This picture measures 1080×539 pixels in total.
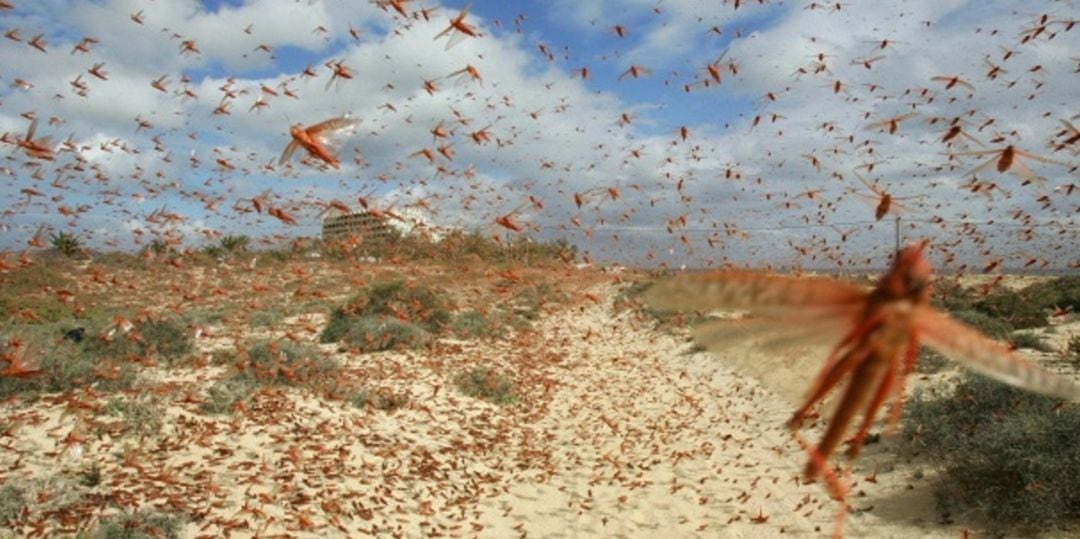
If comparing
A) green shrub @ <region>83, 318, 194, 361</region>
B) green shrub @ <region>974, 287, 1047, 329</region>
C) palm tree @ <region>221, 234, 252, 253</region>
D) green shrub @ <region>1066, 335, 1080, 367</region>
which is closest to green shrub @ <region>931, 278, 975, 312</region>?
green shrub @ <region>974, 287, 1047, 329</region>

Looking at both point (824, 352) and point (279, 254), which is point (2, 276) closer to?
point (279, 254)

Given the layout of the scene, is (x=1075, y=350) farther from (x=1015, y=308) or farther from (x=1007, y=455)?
(x=1007, y=455)

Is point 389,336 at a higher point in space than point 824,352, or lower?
lower

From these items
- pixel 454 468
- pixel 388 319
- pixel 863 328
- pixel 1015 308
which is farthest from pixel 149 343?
pixel 1015 308

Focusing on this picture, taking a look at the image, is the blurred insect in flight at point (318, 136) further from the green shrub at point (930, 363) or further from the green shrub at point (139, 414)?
the green shrub at point (930, 363)

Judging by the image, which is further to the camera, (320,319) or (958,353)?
(320,319)

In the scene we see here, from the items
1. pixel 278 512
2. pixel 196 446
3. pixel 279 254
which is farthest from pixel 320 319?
pixel 279 254

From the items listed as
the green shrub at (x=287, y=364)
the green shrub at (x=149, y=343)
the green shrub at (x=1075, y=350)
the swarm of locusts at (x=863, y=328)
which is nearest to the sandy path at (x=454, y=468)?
the green shrub at (x=287, y=364)
